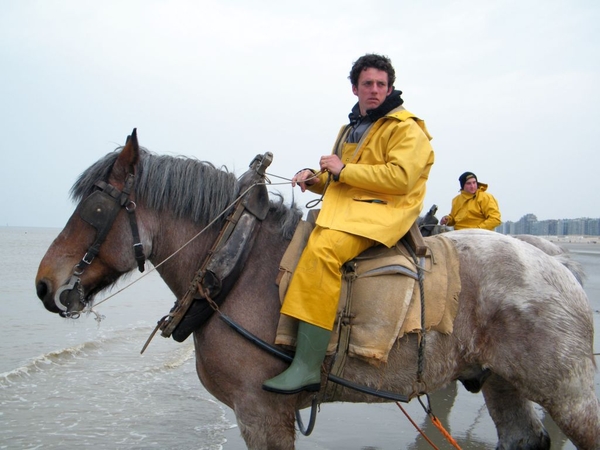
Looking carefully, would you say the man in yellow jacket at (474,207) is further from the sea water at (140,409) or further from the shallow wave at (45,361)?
the shallow wave at (45,361)

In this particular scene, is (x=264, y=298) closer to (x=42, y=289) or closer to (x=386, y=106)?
(x=42, y=289)

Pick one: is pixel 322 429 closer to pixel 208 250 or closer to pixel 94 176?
pixel 208 250

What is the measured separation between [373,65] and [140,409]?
5499 millimetres

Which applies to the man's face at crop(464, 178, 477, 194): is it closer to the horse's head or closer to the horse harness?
the horse harness

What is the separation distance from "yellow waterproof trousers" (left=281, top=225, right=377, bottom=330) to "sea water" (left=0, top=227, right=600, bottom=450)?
1.34m

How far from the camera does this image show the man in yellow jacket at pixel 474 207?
29.2 feet

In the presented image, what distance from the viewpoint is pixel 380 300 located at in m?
3.10

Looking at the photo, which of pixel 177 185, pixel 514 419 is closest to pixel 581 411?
pixel 514 419

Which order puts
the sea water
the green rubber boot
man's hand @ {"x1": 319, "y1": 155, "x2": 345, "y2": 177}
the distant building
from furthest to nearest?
the distant building, the sea water, man's hand @ {"x1": 319, "y1": 155, "x2": 345, "y2": 177}, the green rubber boot

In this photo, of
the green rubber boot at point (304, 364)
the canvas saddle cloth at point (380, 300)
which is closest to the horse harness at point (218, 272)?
the canvas saddle cloth at point (380, 300)

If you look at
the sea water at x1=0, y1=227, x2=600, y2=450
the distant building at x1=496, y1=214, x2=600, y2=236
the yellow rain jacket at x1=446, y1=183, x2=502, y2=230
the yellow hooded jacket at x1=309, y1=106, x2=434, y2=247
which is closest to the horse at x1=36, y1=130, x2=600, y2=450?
the yellow hooded jacket at x1=309, y1=106, x2=434, y2=247

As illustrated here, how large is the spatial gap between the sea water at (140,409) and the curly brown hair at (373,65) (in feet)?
7.67

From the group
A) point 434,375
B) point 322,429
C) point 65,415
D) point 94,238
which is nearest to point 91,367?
point 65,415

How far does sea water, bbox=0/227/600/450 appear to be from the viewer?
18.4 ft
